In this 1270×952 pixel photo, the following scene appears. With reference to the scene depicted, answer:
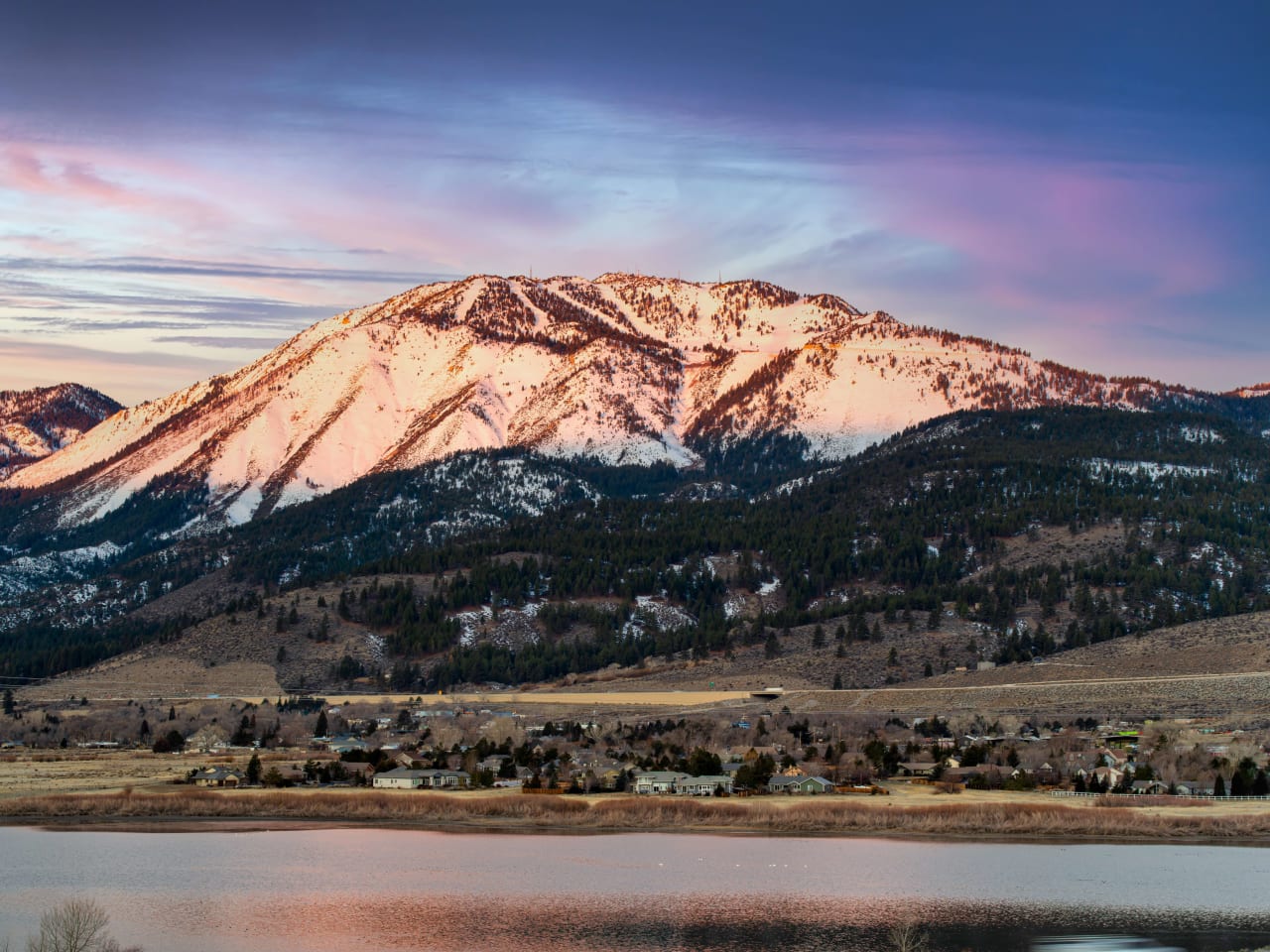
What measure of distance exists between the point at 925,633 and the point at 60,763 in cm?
10055

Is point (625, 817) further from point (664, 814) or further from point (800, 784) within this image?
point (800, 784)

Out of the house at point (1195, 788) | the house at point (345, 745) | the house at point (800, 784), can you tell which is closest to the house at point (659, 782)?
the house at point (800, 784)

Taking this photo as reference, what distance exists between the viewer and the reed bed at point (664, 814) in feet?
309

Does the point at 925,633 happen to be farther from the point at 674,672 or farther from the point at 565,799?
the point at 565,799

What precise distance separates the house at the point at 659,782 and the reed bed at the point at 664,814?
5.16 metres

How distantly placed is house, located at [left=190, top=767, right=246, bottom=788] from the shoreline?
23.4 feet

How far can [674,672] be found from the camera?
19550 centimetres

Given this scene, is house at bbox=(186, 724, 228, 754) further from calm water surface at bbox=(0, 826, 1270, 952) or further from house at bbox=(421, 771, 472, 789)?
calm water surface at bbox=(0, 826, 1270, 952)

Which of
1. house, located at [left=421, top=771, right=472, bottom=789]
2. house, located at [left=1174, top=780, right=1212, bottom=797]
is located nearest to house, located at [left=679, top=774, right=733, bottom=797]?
house, located at [left=421, top=771, right=472, bottom=789]

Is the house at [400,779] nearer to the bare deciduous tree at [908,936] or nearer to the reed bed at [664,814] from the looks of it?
the reed bed at [664,814]

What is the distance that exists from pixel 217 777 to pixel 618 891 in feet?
167

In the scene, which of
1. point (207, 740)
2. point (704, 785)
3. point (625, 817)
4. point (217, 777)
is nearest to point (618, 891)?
point (625, 817)

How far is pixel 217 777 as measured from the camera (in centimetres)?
11650

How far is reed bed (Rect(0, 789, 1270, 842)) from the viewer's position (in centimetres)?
9425
